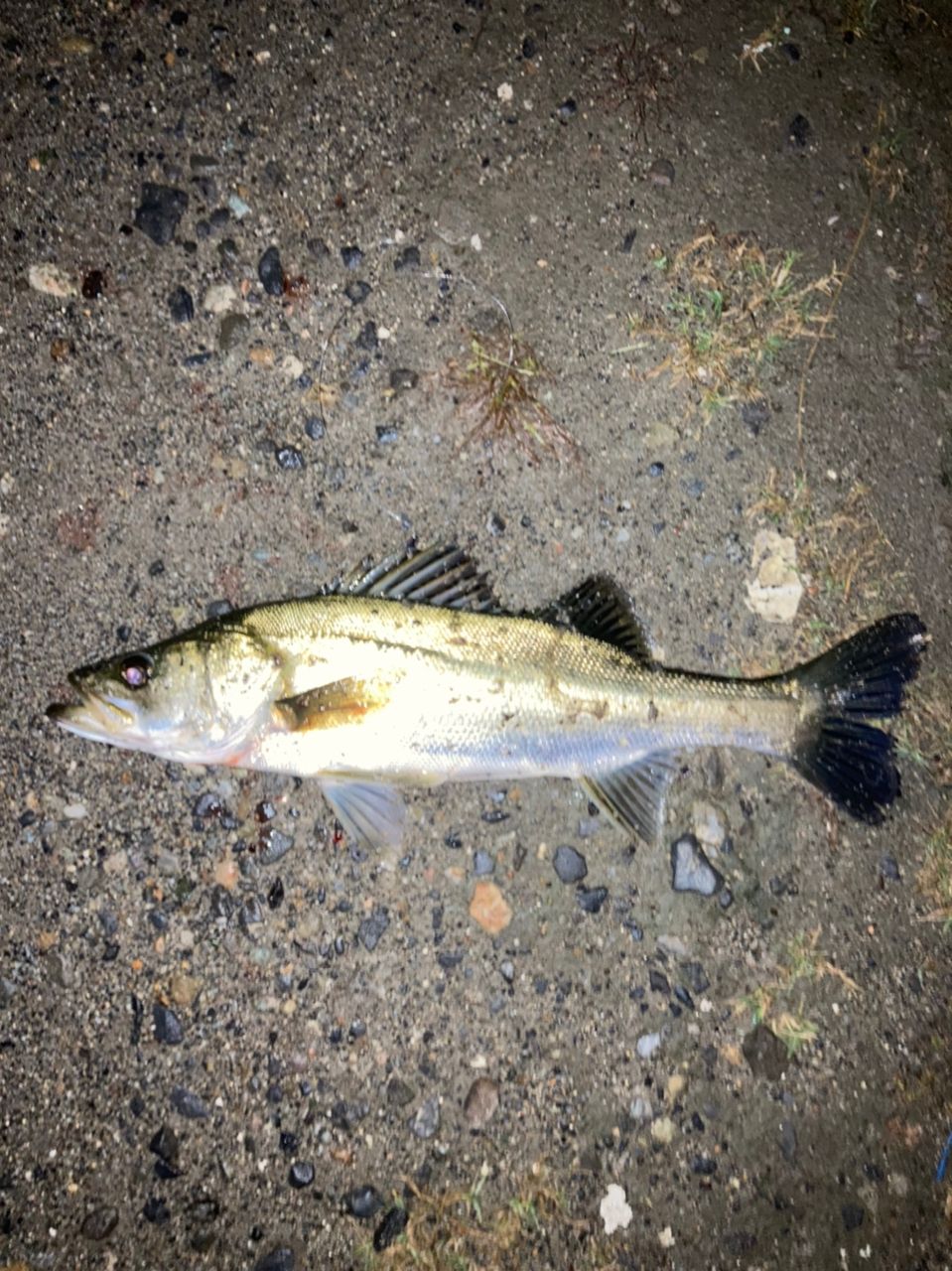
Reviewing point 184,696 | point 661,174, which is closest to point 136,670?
point 184,696

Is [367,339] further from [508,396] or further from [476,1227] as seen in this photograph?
[476,1227]

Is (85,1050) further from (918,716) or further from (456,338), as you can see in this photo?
(918,716)

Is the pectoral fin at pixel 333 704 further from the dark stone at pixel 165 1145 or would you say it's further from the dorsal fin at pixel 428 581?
the dark stone at pixel 165 1145

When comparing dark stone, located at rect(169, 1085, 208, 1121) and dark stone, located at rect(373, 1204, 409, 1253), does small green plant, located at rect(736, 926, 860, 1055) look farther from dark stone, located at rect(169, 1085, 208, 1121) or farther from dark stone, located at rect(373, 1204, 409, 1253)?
dark stone, located at rect(169, 1085, 208, 1121)

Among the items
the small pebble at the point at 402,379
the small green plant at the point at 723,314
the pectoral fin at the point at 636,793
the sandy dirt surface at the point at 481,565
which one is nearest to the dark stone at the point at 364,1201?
the sandy dirt surface at the point at 481,565

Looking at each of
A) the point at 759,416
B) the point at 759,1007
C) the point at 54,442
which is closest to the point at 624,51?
the point at 759,416

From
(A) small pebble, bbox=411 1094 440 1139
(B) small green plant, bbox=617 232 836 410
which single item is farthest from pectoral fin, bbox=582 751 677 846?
(B) small green plant, bbox=617 232 836 410
